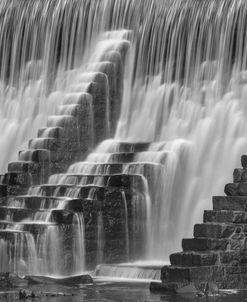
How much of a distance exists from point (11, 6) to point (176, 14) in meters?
14.6

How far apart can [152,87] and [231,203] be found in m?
18.0

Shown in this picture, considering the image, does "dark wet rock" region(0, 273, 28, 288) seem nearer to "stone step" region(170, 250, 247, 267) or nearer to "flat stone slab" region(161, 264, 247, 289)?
"flat stone slab" region(161, 264, 247, 289)

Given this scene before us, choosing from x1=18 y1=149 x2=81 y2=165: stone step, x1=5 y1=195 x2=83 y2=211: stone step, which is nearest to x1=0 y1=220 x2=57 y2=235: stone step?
x1=5 y1=195 x2=83 y2=211: stone step

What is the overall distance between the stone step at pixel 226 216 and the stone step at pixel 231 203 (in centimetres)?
42

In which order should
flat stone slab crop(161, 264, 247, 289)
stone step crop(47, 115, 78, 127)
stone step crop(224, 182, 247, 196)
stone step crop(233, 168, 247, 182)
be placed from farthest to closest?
stone step crop(47, 115, 78, 127), stone step crop(233, 168, 247, 182), stone step crop(224, 182, 247, 196), flat stone slab crop(161, 264, 247, 289)

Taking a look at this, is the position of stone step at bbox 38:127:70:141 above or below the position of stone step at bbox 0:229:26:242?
above

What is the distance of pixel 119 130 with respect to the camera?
198ft

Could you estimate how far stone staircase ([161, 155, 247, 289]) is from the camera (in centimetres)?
4153

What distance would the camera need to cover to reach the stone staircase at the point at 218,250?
4153 centimetres

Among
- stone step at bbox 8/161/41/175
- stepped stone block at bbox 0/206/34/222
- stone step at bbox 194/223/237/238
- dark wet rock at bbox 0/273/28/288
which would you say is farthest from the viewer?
stone step at bbox 8/161/41/175

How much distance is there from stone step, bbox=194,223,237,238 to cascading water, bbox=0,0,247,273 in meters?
7.98

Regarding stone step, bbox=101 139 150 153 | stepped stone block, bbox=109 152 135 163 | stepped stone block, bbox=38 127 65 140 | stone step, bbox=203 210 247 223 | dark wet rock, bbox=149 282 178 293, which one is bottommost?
dark wet rock, bbox=149 282 178 293

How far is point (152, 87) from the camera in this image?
60.6 metres

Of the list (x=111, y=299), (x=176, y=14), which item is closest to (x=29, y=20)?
(x=176, y=14)
